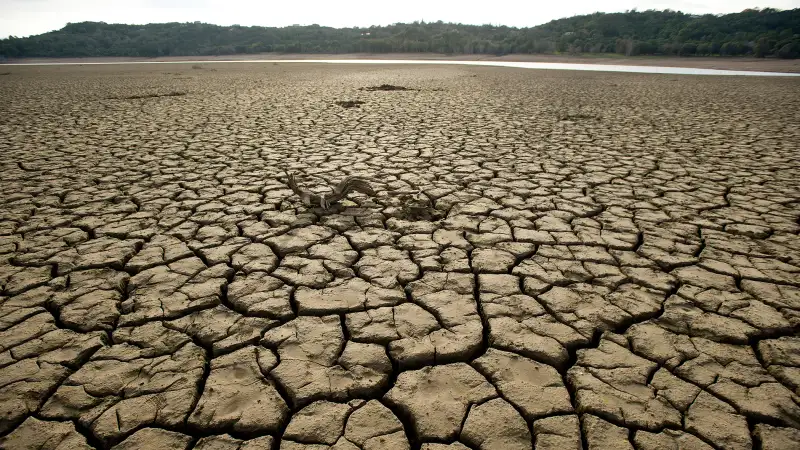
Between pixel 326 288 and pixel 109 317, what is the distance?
0.94 meters

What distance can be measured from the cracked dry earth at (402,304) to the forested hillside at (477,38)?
37.4 m

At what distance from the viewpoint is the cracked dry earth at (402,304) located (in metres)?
1.30

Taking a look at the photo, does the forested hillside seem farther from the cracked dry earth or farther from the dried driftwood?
the dried driftwood

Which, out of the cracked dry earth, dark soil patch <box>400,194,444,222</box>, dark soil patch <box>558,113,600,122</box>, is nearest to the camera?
the cracked dry earth

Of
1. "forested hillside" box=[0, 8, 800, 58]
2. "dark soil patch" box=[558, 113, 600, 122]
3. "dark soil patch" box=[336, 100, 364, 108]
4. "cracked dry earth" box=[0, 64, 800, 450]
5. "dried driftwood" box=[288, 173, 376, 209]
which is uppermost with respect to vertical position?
"forested hillside" box=[0, 8, 800, 58]

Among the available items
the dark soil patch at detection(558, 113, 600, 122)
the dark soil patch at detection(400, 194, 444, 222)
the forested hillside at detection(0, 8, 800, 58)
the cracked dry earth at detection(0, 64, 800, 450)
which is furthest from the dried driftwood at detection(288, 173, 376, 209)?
the forested hillside at detection(0, 8, 800, 58)

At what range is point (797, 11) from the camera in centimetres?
4178

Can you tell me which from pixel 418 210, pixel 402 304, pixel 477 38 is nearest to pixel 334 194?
pixel 418 210

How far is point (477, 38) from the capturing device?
53938 mm

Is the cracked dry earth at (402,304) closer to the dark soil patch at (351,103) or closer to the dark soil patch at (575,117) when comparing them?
the dark soil patch at (575,117)

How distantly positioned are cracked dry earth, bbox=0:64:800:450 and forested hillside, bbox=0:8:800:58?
37.4m

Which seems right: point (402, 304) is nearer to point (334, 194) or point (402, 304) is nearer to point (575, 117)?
point (334, 194)

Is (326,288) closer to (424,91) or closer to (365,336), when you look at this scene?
(365,336)

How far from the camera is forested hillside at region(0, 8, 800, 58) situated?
36.4 metres
